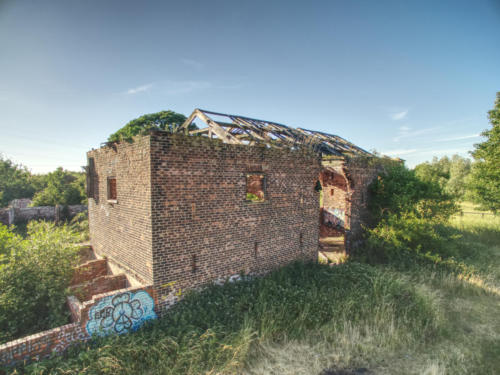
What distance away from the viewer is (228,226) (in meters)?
6.90

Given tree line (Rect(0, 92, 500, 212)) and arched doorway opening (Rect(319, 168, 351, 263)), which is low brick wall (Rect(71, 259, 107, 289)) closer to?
tree line (Rect(0, 92, 500, 212))

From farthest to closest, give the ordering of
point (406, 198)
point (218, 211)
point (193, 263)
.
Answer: point (406, 198), point (218, 211), point (193, 263)

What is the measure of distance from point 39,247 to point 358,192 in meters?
12.1

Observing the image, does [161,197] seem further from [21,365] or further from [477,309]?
[477,309]

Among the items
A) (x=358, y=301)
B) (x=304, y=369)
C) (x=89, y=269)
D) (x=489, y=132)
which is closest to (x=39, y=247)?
(x=89, y=269)

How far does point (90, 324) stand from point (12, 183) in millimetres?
34105

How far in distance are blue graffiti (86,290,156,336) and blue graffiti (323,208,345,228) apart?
36.5ft

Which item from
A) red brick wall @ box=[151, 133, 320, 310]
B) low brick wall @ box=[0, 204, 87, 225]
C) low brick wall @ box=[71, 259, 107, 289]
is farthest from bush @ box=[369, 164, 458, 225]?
low brick wall @ box=[0, 204, 87, 225]

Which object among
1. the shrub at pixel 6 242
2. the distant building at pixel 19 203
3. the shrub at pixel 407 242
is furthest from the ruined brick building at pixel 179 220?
the distant building at pixel 19 203

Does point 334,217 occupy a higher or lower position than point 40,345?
higher

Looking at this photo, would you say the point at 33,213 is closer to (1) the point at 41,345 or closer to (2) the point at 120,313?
(1) the point at 41,345

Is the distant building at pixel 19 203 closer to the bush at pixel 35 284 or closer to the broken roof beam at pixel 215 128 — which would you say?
the bush at pixel 35 284

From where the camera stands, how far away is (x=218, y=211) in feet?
22.0

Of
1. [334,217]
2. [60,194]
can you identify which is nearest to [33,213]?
[60,194]
